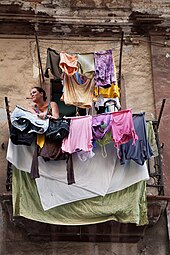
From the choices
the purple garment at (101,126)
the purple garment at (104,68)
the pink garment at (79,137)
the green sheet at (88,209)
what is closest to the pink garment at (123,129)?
the purple garment at (101,126)

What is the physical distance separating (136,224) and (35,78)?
3.27 m

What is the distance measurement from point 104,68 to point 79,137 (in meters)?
1.65

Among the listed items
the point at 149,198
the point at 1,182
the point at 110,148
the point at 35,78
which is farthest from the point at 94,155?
the point at 35,78

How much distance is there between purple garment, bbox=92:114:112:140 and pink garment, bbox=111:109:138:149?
3.3 inches

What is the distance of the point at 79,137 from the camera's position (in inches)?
320

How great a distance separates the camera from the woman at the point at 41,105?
8.91 meters

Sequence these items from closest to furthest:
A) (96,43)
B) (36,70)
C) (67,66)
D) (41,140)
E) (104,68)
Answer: (41,140), (67,66), (104,68), (36,70), (96,43)

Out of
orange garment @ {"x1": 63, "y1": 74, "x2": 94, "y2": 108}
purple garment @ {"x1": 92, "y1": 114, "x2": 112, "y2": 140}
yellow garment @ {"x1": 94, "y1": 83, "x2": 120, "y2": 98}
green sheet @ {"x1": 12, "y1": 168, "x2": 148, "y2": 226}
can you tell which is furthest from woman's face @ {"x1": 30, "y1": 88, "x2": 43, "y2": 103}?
green sheet @ {"x1": 12, "y1": 168, "x2": 148, "y2": 226}

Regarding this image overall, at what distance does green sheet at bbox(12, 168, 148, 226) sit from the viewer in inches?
314

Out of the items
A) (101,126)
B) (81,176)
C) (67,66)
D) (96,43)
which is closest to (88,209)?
(81,176)

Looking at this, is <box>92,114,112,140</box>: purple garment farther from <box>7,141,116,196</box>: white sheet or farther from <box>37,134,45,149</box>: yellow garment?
<box>37,134,45,149</box>: yellow garment

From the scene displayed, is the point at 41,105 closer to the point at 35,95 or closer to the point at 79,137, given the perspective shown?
the point at 35,95

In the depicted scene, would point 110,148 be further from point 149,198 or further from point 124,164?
point 149,198

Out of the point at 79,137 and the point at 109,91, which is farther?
the point at 109,91
